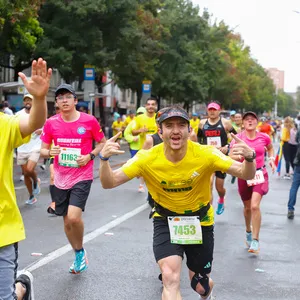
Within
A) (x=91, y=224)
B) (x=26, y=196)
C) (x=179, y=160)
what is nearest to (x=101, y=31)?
(x=26, y=196)

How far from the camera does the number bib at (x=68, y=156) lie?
6908 millimetres

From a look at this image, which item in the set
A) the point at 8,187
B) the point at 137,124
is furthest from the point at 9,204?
the point at 137,124

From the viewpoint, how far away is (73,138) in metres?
7.02

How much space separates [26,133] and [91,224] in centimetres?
601

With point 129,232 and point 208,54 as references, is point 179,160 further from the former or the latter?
point 208,54

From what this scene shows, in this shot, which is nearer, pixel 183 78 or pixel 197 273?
pixel 197 273

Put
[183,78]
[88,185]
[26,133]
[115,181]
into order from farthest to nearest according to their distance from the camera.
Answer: [183,78] → [88,185] → [115,181] → [26,133]

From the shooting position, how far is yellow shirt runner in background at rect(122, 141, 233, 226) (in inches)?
191

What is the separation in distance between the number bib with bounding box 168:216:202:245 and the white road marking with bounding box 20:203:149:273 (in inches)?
96.5

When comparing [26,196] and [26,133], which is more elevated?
[26,133]

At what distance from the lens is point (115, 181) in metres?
4.79

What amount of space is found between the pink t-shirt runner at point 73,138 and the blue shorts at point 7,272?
2895 mm

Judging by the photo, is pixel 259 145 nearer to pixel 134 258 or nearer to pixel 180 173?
pixel 134 258

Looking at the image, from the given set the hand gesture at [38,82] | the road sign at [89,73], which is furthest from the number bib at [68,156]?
the road sign at [89,73]
